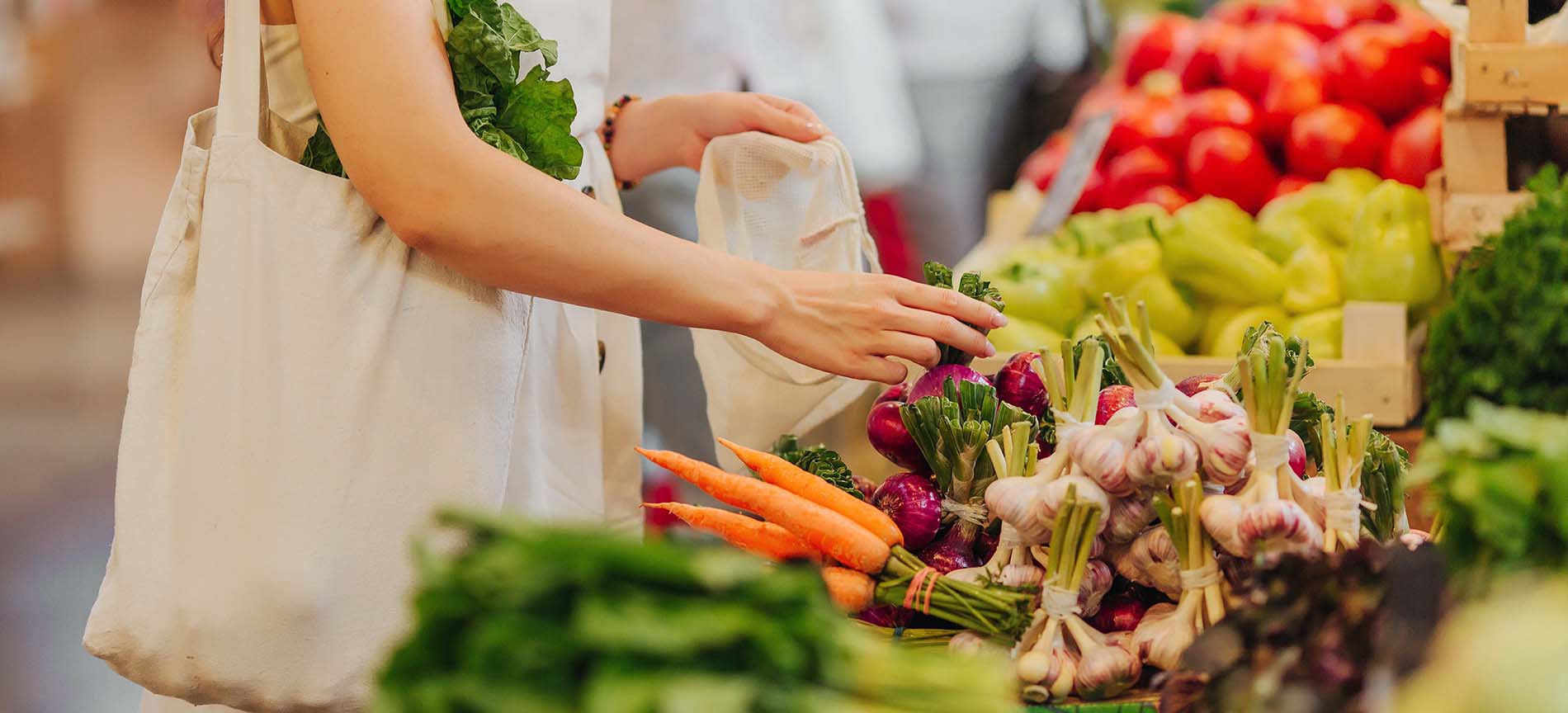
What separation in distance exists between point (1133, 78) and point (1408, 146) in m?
1.14

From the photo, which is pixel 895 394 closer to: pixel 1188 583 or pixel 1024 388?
pixel 1024 388

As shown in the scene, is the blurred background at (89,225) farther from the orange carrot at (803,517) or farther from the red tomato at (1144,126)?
the orange carrot at (803,517)

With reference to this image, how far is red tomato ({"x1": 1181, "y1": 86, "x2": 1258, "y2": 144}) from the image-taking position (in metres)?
2.78

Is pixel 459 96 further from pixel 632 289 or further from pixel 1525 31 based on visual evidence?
pixel 1525 31

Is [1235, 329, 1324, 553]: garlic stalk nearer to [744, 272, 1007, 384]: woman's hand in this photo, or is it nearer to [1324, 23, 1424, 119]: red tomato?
[744, 272, 1007, 384]: woman's hand

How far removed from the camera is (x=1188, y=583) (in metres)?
1.10

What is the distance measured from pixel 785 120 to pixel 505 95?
50cm

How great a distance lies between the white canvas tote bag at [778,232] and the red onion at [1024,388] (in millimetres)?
321

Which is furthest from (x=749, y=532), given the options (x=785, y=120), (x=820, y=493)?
(x=785, y=120)

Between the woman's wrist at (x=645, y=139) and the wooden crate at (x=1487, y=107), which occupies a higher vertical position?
the woman's wrist at (x=645, y=139)

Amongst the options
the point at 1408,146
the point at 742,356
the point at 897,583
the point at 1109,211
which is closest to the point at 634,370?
the point at 742,356

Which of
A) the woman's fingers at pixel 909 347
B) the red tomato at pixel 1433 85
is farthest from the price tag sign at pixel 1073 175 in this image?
the woman's fingers at pixel 909 347

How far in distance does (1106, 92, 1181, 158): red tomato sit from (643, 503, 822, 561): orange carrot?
6.15ft

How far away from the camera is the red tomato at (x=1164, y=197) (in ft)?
9.04
